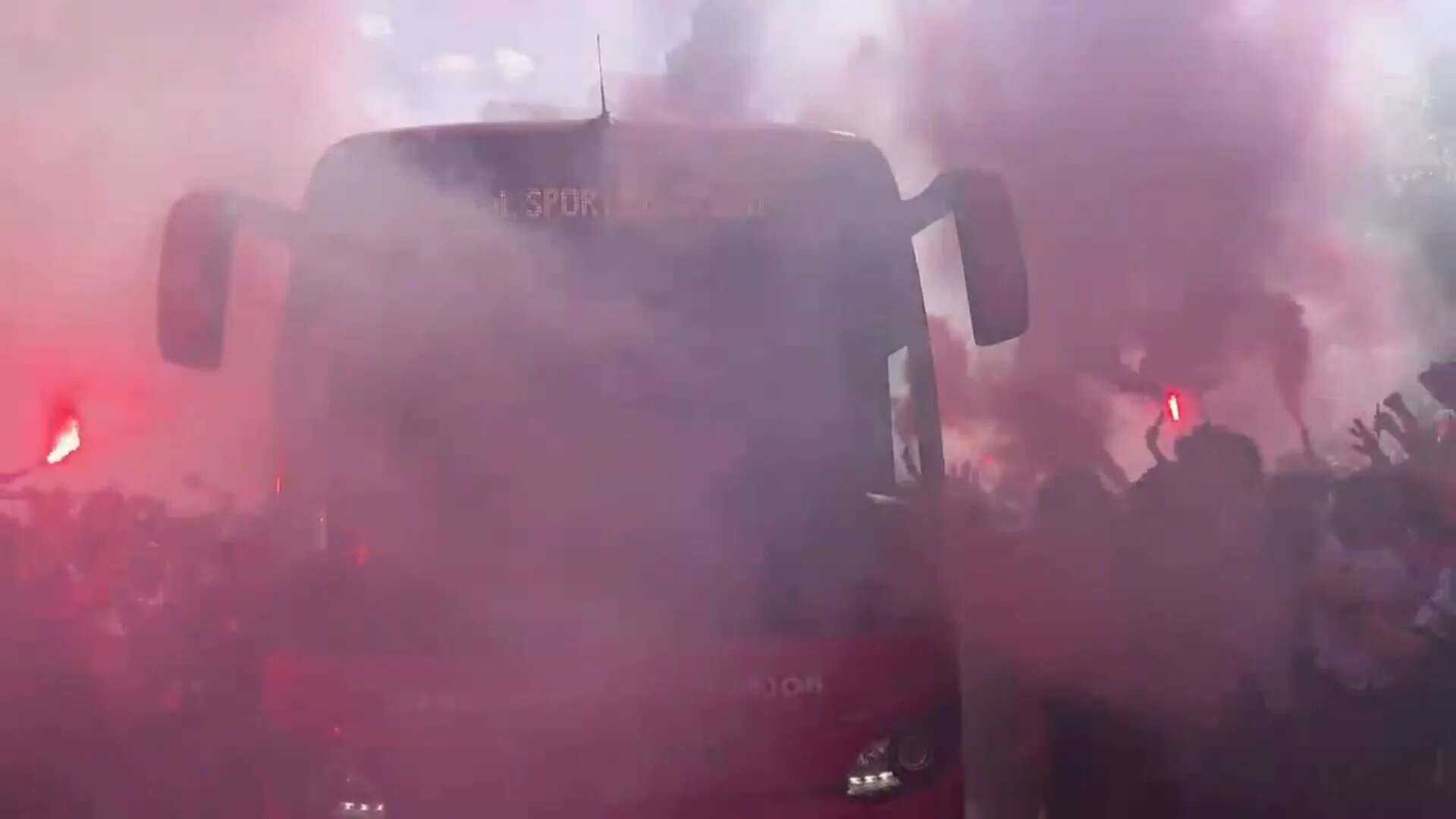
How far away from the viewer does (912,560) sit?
265cm

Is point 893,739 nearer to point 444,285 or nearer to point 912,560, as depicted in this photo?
point 912,560

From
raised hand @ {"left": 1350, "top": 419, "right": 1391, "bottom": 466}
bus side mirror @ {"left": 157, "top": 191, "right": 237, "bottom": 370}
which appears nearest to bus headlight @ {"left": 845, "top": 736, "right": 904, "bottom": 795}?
bus side mirror @ {"left": 157, "top": 191, "right": 237, "bottom": 370}

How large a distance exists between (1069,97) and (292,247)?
279 centimetres

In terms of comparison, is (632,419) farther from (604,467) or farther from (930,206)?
(930,206)

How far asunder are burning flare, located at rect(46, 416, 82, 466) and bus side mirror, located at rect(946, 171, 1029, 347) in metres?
2.87

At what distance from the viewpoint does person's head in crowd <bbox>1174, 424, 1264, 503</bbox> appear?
4492mm

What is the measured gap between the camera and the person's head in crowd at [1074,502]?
4.78 meters

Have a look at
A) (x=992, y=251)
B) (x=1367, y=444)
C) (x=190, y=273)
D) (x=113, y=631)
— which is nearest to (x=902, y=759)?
(x=992, y=251)

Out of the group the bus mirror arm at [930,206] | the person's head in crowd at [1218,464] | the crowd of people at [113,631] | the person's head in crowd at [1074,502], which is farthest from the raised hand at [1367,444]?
the crowd of people at [113,631]

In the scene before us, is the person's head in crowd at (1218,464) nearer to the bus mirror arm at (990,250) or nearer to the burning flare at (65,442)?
the bus mirror arm at (990,250)

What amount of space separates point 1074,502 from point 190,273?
314 cm

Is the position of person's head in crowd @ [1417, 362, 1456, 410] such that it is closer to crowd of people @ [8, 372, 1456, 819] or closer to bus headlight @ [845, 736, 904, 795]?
crowd of people @ [8, 372, 1456, 819]

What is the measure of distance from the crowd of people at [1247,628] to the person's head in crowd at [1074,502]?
1cm

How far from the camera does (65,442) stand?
4.36m
